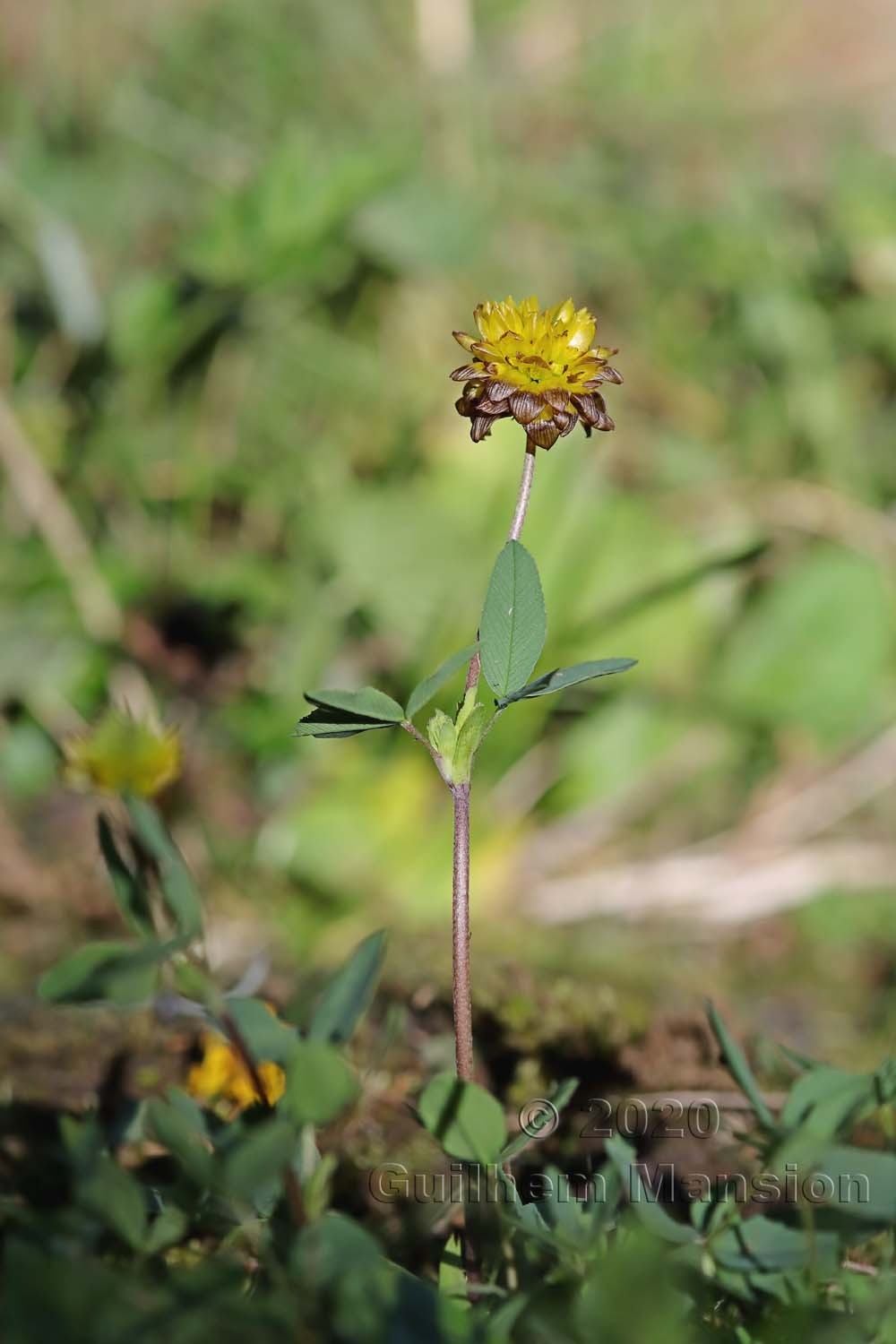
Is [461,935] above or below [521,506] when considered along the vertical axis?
below

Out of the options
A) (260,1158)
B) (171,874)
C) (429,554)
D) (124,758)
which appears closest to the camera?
(260,1158)

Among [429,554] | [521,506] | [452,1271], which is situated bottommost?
[452,1271]

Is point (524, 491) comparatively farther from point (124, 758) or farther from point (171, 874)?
point (124, 758)

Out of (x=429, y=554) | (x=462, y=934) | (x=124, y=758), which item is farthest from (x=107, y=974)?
(x=429, y=554)

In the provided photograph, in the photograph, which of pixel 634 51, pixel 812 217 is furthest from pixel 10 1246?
pixel 634 51

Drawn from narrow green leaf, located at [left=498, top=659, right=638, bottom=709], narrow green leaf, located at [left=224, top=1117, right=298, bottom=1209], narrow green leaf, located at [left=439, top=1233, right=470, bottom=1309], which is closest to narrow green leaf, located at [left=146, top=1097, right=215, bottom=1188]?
narrow green leaf, located at [left=224, top=1117, right=298, bottom=1209]
